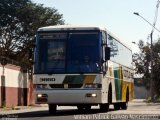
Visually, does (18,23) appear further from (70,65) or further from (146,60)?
(70,65)

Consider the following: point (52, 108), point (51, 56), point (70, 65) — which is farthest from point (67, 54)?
point (52, 108)

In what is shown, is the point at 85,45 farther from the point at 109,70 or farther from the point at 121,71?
the point at 121,71

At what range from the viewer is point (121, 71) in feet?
96.1

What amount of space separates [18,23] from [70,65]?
46471 mm

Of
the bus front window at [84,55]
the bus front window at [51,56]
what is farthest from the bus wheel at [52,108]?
the bus front window at [84,55]

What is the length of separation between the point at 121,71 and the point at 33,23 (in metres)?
40.4

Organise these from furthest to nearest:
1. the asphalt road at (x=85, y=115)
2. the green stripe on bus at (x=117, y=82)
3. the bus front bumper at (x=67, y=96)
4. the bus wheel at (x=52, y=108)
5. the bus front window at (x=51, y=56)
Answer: the green stripe on bus at (x=117, y=82) < the bus wheel at (x=52, y=108) < the bus front window at (x=51, y=56) < the bus front bumper at (x=67, y=96) < the asphalt road at (x=85, y=115)

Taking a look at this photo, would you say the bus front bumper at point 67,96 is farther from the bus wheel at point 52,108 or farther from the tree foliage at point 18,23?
the tree foliage at point 18,23

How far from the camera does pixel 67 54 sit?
75.5 ft

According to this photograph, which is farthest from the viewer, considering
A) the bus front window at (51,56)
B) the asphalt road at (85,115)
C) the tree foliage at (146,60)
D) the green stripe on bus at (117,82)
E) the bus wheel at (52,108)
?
the tree foliage at (146,60)

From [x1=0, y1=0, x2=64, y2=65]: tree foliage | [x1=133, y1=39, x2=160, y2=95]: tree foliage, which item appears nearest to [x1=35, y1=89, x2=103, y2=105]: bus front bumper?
[x1=0, y1=0, x2=64, y2=65]: tree foliage

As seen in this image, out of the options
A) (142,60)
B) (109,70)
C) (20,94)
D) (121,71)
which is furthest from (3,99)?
(142,60)

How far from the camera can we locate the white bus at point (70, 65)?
22797mm

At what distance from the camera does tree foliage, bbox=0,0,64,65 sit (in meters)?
67.8
